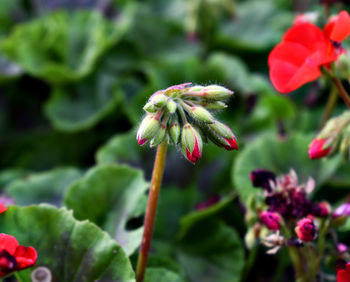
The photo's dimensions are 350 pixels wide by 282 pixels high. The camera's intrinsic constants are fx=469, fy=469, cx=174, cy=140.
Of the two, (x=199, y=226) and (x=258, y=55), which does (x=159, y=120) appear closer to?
(x=199, y=226)

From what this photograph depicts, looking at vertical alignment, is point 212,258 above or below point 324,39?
below

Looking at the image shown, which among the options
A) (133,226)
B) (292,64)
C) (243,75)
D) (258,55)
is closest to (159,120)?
(292,64)

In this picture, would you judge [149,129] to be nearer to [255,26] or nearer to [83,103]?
[83,103]

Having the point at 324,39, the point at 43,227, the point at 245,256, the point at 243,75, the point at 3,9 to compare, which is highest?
the point at 3,9

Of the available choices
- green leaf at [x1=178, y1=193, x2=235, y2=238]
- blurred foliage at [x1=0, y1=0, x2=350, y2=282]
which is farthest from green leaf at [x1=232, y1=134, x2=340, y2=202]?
green leaf at [x1=178, y1=193, x2=235, y2=238]

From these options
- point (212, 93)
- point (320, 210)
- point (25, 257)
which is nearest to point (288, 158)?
point (320, 210)

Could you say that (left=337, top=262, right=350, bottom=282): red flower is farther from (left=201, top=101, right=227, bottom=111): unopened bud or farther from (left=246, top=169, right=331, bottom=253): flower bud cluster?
(left=201, top=101, right=227, bottom=111): unopened bud

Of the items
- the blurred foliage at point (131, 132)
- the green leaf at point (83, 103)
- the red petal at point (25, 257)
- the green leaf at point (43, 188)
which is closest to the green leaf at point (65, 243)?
the blurred foliage at point (131, 132)
